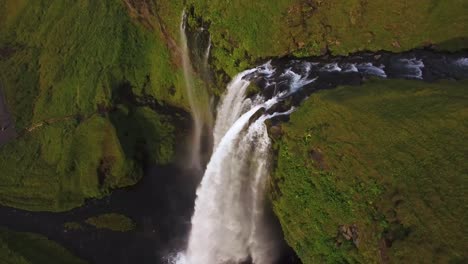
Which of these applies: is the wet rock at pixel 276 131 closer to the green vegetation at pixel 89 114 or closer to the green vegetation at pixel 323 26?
the green vegetation at pixel 323 26

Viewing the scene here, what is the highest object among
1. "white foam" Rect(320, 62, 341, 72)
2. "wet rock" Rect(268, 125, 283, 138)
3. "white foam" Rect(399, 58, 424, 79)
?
"white foam" Rect(320, 62, 341, 72)

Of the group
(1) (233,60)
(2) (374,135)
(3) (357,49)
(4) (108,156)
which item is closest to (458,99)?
(2) (374,135)

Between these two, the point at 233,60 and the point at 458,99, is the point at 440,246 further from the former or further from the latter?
the point at 233,60

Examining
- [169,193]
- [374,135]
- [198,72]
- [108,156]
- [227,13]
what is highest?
[227,13]

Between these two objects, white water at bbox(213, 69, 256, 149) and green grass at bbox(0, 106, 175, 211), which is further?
green grass at bbox(0, 106, 175, 211)

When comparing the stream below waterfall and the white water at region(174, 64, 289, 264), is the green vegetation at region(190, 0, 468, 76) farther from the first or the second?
the white water at region(174, 64, 289, 264)

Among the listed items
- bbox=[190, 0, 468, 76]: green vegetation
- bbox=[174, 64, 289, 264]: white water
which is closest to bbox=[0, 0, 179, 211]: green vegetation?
bbox=[190, 0, 468, 76]: green vegetation
